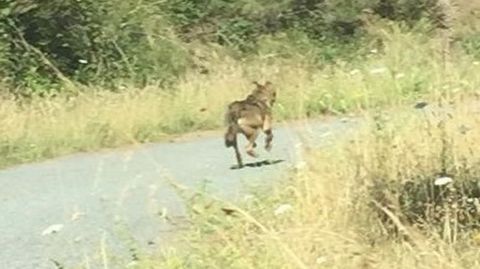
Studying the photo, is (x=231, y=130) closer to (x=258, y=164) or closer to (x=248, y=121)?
(x=248, y=121)

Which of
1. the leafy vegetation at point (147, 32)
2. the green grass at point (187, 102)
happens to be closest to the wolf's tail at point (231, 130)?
the green grass at point (187, 102)

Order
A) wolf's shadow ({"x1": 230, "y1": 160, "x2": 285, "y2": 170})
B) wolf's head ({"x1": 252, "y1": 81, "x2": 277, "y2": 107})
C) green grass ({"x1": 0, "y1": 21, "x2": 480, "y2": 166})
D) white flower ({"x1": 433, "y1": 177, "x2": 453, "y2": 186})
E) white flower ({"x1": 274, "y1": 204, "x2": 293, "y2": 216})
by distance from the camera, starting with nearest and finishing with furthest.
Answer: white flower ({"x1": 433, "y1": 177, "x2": 453, "y2": 186}), white flower ({"x1": 274, "y1": 204, "x2": 293, "y2": 216}), wolf's shadow ({"x1": 230, "y1": 160, "x2": 285, "y2": 170}), wolf's head ({"x1": 252, "y1": 81, "x2": 277, "y2": 107}), green grass ({"x1": 0, "y1": 21, "x2": 480, "y2": 166})

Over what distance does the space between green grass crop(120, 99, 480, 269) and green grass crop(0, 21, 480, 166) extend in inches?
128

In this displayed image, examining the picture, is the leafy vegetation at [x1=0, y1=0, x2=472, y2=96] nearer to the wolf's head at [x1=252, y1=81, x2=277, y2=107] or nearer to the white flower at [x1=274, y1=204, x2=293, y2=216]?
the wolf's head at [x1=252, y1=81, x2=277, y2=107]

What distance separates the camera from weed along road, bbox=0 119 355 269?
6977 millimetres

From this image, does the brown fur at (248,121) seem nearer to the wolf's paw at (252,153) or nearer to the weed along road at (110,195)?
the wolf's paw at (252,153)

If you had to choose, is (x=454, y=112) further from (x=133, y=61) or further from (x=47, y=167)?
Result: (x=133, y=61)

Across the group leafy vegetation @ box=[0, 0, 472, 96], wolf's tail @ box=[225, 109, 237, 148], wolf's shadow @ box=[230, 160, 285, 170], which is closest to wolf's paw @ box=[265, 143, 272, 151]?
wolf's shadow @ box=[230, 160, 285, 170]

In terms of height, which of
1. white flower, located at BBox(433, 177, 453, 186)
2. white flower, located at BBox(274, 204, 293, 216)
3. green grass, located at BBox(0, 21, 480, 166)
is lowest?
green grass, located at BBox(0, 21, 480, 166)

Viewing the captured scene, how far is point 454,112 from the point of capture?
701 cm

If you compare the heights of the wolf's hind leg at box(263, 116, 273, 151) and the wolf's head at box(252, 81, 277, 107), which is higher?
the wolf's head at box(252, 81, 277, 107)

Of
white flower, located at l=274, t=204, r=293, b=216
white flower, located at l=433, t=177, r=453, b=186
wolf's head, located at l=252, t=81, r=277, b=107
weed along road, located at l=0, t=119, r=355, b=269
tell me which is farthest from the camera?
wolf's head, located at l=252, t=81, r=277, b=107

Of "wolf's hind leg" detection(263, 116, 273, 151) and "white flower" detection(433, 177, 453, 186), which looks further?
"wolf's hind leg" detection(263, 116, 273, 151)

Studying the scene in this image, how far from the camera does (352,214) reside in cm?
605
